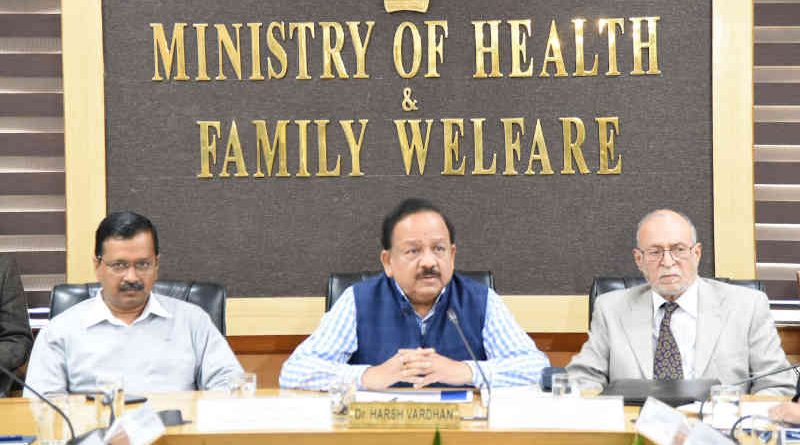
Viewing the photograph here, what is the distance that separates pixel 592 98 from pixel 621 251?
648 mm

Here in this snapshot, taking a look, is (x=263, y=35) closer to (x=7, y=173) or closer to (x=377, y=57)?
(x=377, y=57)

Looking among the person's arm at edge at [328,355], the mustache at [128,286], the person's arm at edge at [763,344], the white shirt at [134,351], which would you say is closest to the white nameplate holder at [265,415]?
the person's arm at edge at [328,355]

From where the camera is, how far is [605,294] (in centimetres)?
376

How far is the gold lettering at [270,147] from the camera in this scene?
450 cm

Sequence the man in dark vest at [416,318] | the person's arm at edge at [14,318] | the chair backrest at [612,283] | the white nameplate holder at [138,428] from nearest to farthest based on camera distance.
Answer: the white nameplate holder at [138,428], the man in dark vest at [416,318], the chair backrest at [612,283], the person's arm at edge at [14,318]

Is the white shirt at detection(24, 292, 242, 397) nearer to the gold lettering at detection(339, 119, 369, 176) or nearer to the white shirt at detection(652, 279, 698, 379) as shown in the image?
the gold lettering at detection(339, 119, 369, 176)

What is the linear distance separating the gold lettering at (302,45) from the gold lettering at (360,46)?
0.17 metres

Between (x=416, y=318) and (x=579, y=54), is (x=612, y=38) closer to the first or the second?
(x=579, y=54)

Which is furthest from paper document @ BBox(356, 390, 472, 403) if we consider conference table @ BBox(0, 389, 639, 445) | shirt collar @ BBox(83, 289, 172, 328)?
shirt collar @ BBox(83, 289, 172, 328)

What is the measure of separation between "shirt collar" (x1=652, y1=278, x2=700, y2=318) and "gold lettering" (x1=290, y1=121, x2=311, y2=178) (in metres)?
1.58

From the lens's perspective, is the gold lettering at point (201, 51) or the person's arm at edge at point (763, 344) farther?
the gold lettering at point (201, 51)

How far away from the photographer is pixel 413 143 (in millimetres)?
4480

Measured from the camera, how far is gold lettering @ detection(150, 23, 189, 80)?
450cm

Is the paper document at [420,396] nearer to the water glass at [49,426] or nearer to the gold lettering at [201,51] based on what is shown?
the water glass at [49,426]
